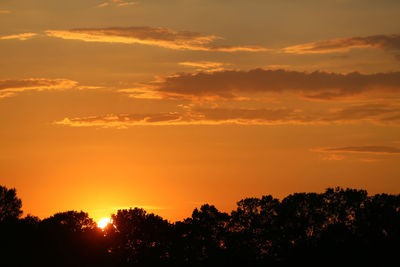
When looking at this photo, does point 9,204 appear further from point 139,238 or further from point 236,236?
point 236,236

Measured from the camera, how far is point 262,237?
128 m

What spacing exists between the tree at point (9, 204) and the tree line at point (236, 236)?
7743mm

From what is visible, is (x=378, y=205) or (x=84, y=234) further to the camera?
(x=84, y=234)

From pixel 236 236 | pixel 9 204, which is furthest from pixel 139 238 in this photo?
pixel 9 204

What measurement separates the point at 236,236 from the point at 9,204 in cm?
4519

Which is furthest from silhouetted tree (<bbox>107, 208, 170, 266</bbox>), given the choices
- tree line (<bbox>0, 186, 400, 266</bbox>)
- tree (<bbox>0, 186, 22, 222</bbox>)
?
tree (<bbox>0, 186, 22, 222</bbox>)

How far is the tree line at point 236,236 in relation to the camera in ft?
391

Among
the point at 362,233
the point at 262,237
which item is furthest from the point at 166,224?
the point at 362,233

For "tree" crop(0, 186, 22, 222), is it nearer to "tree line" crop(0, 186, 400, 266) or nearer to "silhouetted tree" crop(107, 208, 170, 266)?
"tree line" crop(0, 186, 400, 266)

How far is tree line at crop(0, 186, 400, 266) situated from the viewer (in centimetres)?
11906

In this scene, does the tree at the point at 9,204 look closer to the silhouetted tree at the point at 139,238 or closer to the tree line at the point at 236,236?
the tree line at the point at 236,236

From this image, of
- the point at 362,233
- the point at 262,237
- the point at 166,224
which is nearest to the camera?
the point at 362,233

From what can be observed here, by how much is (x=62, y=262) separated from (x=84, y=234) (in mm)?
9125

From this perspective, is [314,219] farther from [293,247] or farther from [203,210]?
[203,210]
